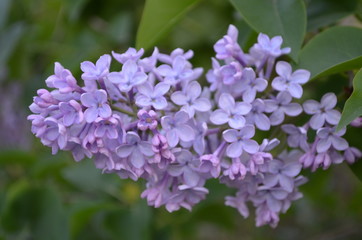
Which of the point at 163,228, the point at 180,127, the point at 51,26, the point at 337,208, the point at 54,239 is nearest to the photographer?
the point at 180,127

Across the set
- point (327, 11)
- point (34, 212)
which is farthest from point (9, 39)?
point (327, 11)

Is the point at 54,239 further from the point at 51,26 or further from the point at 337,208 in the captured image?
the point at 337,208

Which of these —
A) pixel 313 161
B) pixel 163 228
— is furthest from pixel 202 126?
pixel 163 228

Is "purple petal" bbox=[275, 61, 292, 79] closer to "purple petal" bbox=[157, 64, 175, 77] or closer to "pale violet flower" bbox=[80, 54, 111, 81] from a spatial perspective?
"purple petal" bbox=[157, 64, 175, 77]

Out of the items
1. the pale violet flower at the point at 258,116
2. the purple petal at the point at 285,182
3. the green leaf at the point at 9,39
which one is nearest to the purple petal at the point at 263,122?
the pale violet flower at the point at 258,116

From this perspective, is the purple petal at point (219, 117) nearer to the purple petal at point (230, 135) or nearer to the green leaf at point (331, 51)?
the purple petal at point (230, 135)

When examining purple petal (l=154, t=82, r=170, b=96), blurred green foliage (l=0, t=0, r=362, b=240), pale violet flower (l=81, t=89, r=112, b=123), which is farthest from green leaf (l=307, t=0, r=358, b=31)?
pale violet flower (l=81, t=89, r=112, b=123)

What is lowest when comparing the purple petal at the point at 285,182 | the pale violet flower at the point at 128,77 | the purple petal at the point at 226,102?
the purple petal at the point at 285,182

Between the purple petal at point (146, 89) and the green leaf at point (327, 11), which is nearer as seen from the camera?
the purple petal at point (146, 89)
